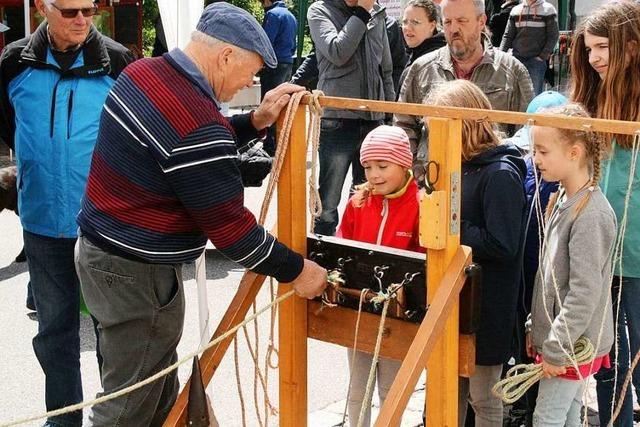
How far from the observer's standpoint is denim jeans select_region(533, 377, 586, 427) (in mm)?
3299

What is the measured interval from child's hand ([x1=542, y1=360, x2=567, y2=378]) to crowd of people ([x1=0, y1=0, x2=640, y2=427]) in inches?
0.4

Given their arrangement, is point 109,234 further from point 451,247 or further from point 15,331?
point 15,331

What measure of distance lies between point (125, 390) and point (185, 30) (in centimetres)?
194

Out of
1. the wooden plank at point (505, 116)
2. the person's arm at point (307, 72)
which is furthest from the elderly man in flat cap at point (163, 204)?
the person's arm at point (307, 72)

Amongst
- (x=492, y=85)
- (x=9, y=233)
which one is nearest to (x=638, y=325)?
(x=492, y=85)

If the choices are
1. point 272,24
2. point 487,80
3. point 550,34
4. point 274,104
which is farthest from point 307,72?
point 550,34

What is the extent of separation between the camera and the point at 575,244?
10.4ft

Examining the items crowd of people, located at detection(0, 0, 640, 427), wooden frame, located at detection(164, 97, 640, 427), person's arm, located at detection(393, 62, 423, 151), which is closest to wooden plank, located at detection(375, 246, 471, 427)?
wooden frame, located at detection(164, 97, 640, 427)

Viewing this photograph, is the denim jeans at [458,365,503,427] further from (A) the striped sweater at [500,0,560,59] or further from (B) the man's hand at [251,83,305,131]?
(A) the striped sweater at [500,0,560,59]

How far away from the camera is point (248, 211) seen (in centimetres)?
294

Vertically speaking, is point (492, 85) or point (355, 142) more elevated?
point (492, 85)

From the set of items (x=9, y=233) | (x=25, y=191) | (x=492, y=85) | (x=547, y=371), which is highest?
(x=492, y=85)

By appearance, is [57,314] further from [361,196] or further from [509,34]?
[509,34]

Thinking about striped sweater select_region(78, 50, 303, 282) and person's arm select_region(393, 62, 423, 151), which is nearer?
striped sweater select_region(78, 50, 303, 282)
